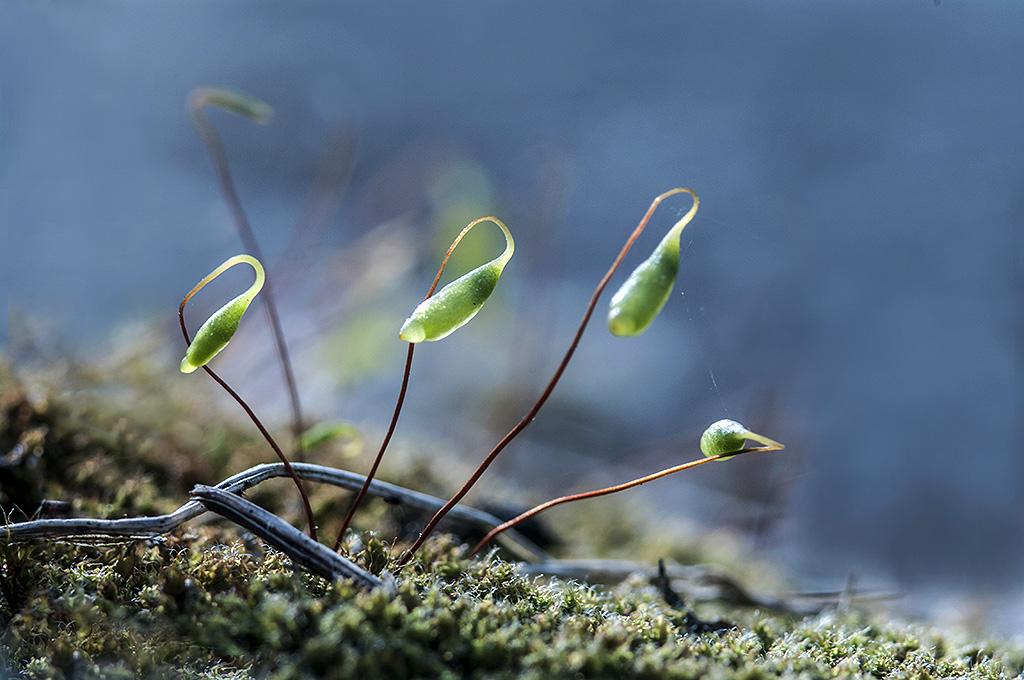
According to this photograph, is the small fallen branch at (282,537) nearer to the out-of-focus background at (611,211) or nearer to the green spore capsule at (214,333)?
the green spore capsule at (214,333)

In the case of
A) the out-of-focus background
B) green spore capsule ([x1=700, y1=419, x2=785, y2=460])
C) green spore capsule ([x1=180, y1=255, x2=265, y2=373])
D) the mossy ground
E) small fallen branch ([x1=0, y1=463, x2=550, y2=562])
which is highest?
the out-of-focus background

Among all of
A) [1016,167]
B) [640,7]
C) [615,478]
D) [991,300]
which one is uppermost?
[640,7]

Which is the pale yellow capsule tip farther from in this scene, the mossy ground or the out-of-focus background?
the out-of-focus background

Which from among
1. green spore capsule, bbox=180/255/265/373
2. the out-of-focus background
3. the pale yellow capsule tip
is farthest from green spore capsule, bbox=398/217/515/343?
the out-of-focus background

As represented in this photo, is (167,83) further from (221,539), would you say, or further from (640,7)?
(221,539)

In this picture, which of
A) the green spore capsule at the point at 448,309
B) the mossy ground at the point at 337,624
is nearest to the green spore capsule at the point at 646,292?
the green spore capsule at the point at 448,309

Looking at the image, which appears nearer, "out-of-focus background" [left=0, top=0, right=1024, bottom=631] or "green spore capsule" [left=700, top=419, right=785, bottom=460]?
"green spore capsule" [left=700, top=419, right=785, bottom=460]

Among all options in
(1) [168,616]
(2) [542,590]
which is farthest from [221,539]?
(2) [542,590]
